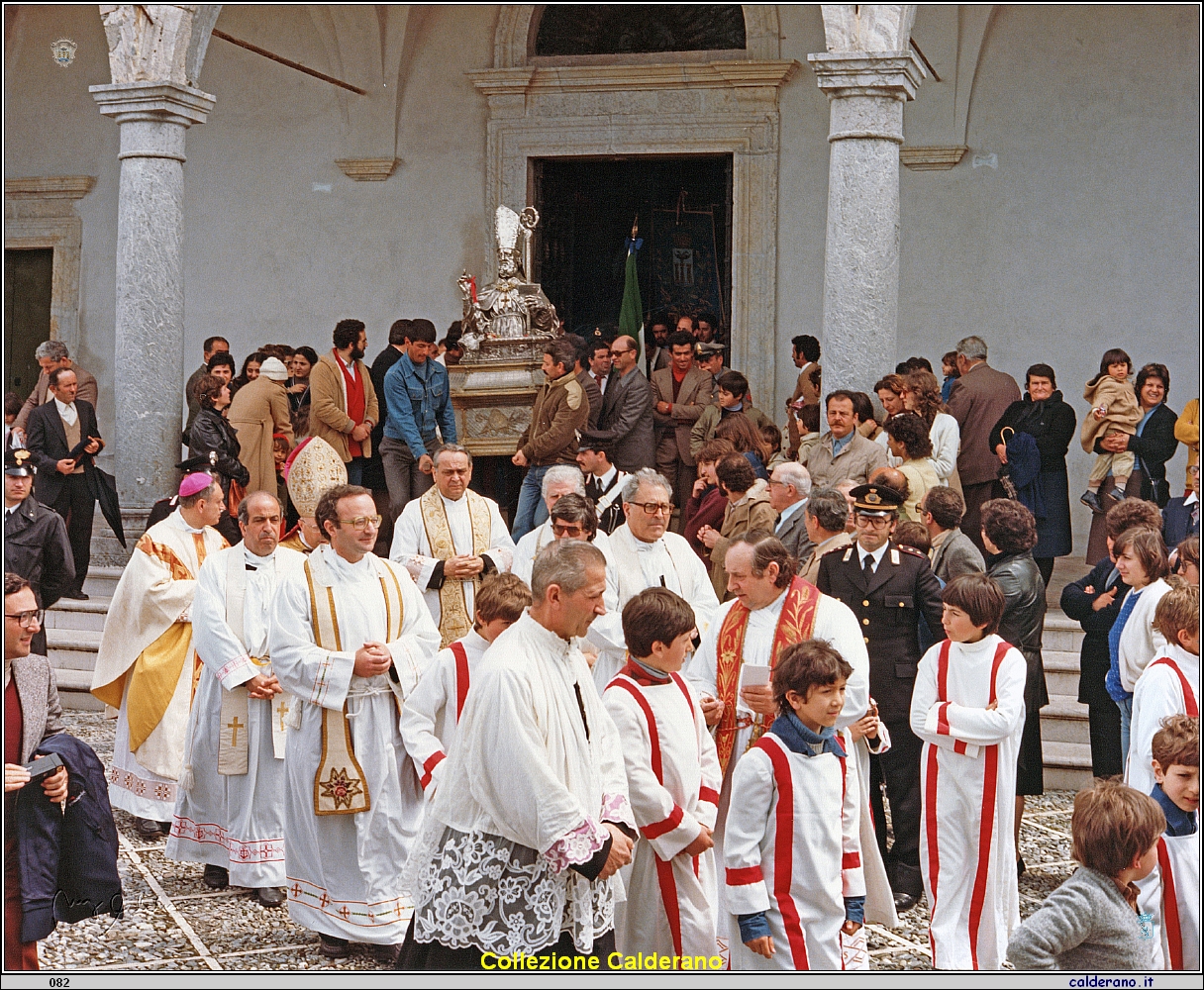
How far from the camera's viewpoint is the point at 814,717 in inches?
158

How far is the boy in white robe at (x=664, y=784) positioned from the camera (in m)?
4.29

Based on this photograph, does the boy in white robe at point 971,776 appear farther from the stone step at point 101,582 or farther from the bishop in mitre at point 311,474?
the stone step at point 101,582

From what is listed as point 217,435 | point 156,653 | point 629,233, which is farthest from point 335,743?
point 629,233

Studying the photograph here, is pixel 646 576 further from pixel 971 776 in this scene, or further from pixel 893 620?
pixel 971 776

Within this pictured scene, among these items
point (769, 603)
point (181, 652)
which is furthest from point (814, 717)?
point (181, 652)

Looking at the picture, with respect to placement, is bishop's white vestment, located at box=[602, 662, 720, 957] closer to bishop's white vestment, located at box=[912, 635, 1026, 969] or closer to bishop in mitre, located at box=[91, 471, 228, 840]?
bishop's white vestment, located at box=[912, 635, 1026, 969]

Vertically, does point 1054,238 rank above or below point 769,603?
above

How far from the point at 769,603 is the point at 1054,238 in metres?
7.98

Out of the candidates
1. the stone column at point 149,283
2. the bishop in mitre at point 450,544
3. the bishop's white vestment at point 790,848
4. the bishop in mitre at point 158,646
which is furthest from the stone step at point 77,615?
the bishop's white vestment at point 790,848

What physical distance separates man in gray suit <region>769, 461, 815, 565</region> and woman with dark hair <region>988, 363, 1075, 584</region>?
244 cm

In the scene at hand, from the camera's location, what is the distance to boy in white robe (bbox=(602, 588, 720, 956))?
14.1ft

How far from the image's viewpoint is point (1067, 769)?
7703 mm

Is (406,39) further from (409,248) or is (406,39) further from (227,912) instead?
(227,912)

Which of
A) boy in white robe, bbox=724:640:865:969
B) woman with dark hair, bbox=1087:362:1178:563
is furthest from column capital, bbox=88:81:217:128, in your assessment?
boy in white robe, bbox=724:640:865:969
